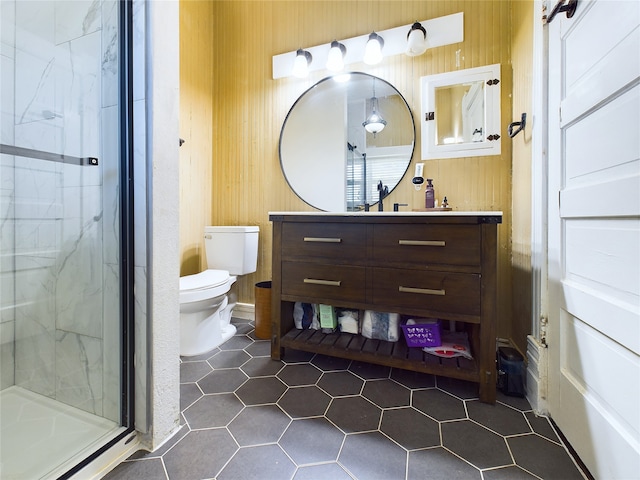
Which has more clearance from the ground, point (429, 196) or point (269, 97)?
point (269, 97)

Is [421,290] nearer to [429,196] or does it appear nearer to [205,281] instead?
[429,196]

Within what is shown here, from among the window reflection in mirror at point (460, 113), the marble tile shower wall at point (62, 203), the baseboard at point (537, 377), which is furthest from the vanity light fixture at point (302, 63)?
the baseboard at point (537, 377)

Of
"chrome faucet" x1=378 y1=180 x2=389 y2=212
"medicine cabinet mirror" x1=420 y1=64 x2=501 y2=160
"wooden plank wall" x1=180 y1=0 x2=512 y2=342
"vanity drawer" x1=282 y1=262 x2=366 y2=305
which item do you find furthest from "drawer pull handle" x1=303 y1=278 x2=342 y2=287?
"medicine cabinet mirror" x1=420 y1=64 x2=501 y2=160

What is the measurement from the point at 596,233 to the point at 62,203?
Result: 69.3 inches

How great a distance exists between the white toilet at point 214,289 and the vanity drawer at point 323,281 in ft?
1.51

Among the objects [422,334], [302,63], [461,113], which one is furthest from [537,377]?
[302,63]

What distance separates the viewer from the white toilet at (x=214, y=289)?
62.2 inches

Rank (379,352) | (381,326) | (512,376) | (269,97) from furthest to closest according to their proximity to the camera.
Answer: (269,97), (381,326), (379,352), (512,376)

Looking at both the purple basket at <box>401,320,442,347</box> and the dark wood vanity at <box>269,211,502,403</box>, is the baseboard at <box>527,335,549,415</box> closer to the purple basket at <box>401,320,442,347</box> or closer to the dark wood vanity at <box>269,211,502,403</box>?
the dark wood vanity at <box>269,211,502,403</box>

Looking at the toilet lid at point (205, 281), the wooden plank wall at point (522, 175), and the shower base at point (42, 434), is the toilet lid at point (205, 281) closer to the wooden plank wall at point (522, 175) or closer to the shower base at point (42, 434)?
the shower base at point (42, 434)

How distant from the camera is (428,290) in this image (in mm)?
1249

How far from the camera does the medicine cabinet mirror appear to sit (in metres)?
1.63

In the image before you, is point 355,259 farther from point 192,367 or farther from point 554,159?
point 192,367

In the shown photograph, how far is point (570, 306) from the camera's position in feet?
3.09
